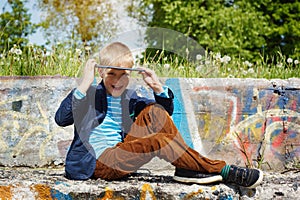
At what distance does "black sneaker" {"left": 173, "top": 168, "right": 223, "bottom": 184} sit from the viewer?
9.30ft

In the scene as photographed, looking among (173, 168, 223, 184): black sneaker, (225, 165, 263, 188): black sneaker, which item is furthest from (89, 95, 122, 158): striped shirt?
(225, 165, 263, 188): black sneaker

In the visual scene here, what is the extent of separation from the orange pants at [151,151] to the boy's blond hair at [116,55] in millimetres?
309

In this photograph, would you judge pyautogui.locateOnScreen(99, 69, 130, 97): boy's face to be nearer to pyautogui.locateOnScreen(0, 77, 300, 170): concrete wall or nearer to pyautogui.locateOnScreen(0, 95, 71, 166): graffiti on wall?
pyautogui.locateOnScreen(0, 77, 300, 170): concrete wall

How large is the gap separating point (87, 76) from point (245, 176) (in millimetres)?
1087

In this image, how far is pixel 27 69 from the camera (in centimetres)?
436

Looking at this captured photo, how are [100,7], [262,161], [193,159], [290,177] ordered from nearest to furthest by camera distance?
1. [193,159]
2. [290,177]
3. [262,161]
4. [100,7]

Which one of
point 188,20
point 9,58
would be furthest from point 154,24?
point 9,58

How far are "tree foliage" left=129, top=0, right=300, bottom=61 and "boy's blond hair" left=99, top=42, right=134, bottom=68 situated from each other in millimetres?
6783

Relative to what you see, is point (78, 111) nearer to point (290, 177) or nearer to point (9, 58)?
point (290, 177)

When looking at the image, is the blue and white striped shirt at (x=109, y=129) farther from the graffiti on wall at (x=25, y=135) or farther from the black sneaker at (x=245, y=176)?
the graffiti on wall at (x=25, y=135)

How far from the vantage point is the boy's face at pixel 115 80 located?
9.49 ft

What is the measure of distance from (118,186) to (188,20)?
27.7 ft

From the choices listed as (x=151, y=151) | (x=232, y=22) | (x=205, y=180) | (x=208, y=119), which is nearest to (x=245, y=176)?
(x=205, y=180)

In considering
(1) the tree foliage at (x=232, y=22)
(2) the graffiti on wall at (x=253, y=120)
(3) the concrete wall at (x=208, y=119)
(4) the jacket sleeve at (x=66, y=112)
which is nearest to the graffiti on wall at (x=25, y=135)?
(3) the concrete wall at (x=208, y=119)
